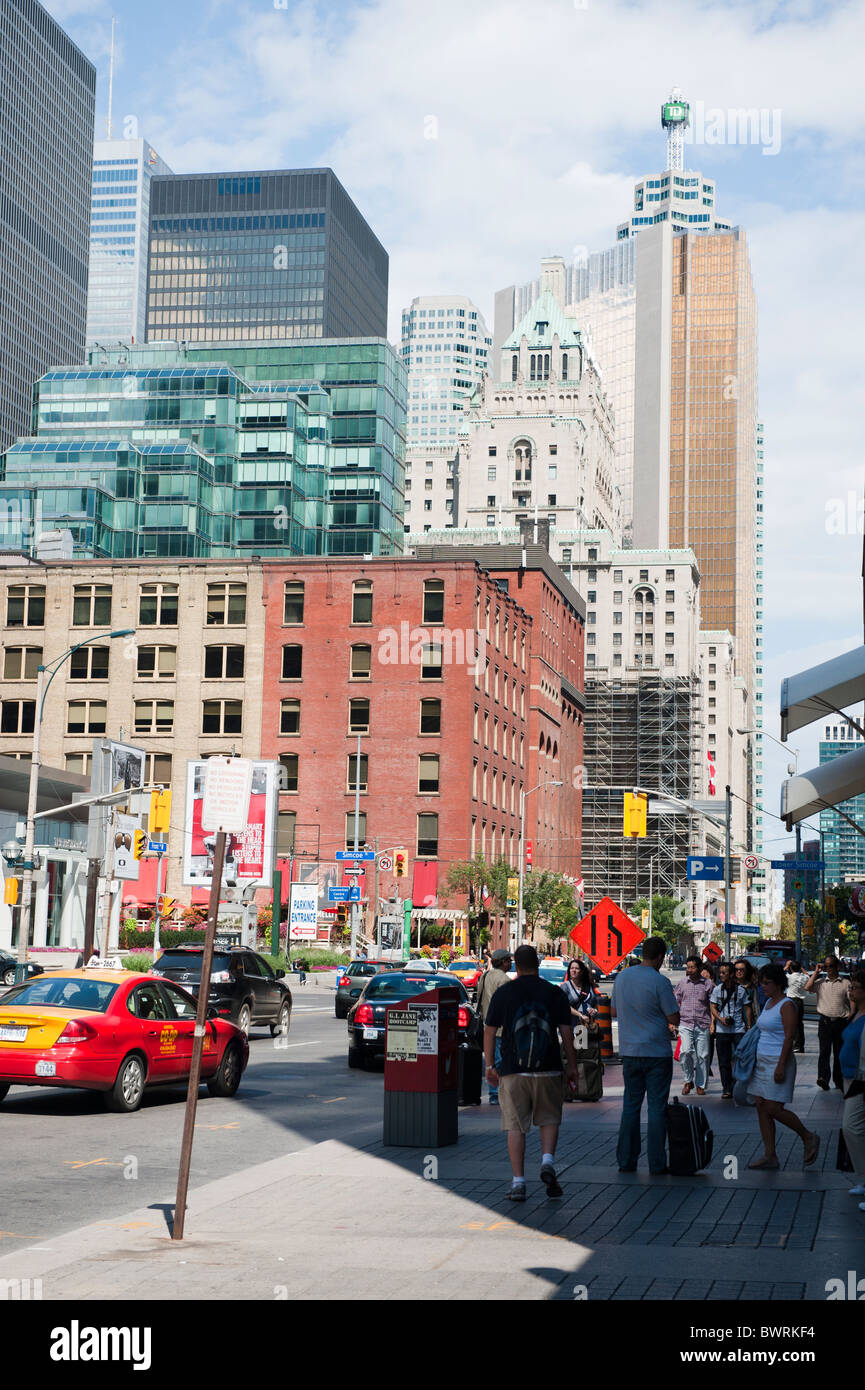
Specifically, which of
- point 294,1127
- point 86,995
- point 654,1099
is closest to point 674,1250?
point 654,1099

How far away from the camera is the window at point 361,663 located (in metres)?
87.3

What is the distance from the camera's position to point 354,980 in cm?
3703

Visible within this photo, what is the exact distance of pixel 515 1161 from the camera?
11.8 m

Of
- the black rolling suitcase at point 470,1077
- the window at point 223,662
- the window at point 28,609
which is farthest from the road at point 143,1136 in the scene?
the window at point 28,609

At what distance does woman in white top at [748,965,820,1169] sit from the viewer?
45.0ft

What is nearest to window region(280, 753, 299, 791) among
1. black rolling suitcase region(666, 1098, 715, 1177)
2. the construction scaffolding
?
black rolling suitcase region(666, 1098, 715, 1177)

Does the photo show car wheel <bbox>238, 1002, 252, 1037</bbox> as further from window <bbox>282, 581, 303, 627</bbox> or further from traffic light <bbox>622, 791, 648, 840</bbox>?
window <bbox>282, 581, 303, 627</bbox>

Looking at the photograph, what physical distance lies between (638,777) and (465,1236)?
155215 millimetres

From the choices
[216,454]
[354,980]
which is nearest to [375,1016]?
[354,980]

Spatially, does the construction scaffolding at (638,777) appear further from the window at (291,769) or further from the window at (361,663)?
the window at (291,769)

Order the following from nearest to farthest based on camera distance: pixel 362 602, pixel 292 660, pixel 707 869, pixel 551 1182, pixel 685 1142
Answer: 1. pixel 551 1182
2. pixel 685 1142
3. pixel 707 869
4. pixel 362 602
5. pixel 292 660

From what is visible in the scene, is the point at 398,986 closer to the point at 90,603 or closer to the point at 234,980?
the point at 234,980

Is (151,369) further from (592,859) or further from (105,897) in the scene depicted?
(105,897)

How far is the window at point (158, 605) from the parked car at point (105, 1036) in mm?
70530
